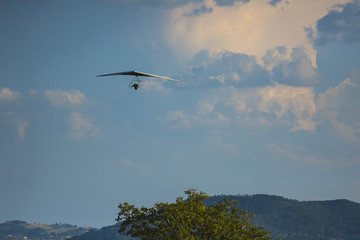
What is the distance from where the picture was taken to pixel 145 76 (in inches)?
3748

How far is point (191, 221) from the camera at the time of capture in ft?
267

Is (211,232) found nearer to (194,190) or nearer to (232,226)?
(232,226)

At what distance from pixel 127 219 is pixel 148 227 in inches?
145

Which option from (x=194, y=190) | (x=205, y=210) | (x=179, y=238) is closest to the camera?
(x=179, y=238)

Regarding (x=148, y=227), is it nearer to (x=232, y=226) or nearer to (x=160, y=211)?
(x=160, y=211)

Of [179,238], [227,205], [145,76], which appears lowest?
[179,238]

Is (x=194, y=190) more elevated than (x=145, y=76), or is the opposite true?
(x=145, y=76)

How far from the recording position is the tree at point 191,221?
3169 inches

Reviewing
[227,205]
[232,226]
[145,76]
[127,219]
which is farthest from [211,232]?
[145,76]

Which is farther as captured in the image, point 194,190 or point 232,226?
point 194,190

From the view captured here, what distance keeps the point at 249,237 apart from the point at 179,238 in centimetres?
1072

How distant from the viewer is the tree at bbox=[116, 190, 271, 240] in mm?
80500

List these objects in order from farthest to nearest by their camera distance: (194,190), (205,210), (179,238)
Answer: (194,190) < (205,210) < (179,238)

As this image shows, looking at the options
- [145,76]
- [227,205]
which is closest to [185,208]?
[227,205]
